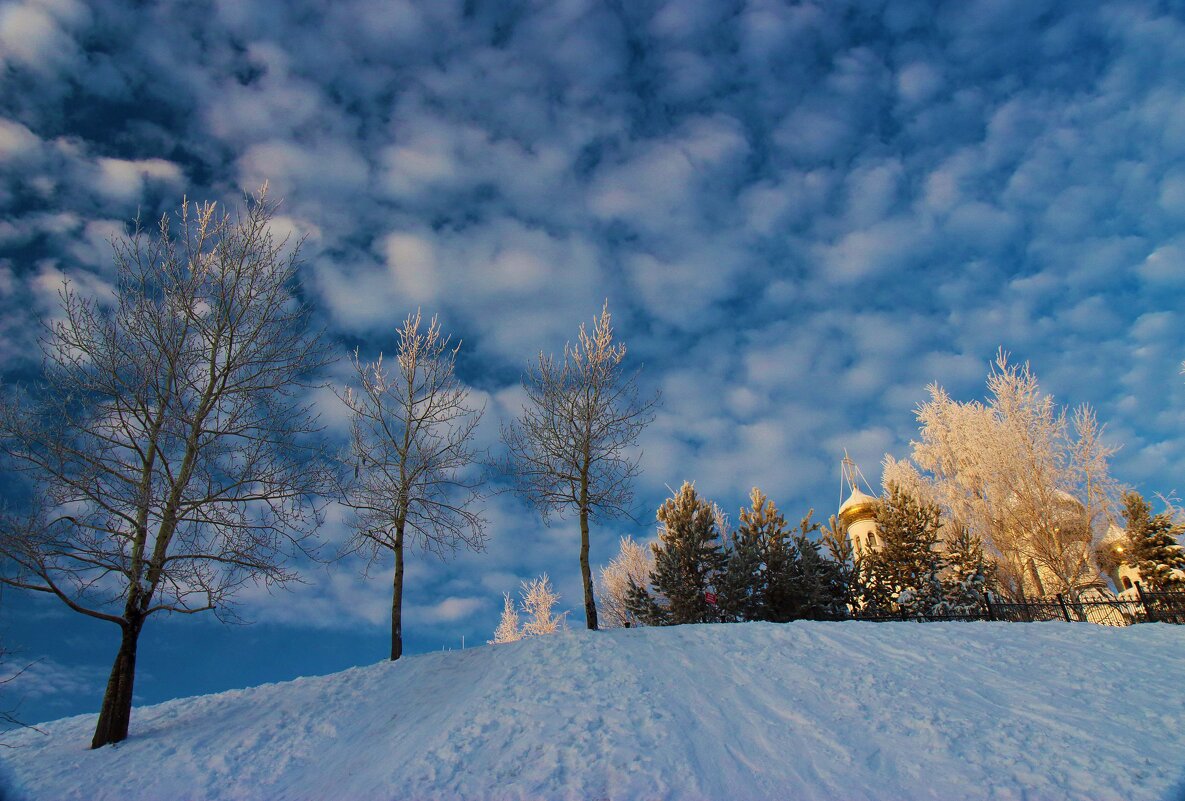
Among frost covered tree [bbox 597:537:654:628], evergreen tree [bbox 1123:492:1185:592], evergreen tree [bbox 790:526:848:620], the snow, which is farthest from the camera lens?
frost covered tree [bbox 597:537:654:628]

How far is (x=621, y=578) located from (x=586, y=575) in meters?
22.2

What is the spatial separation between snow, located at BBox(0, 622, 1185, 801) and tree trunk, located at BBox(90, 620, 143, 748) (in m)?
0.40

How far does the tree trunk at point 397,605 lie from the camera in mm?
16230

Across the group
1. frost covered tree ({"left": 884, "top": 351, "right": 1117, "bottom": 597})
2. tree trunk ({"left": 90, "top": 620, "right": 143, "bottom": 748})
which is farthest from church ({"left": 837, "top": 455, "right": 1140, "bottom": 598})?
tree trunk ({"left": 90, "top": 620, "right": 143, "bottom": 748})

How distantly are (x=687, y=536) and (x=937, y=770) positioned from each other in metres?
19.3

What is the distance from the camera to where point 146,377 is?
13047mm

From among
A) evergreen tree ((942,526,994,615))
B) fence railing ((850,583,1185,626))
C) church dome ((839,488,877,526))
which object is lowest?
fence railing ((850,583,1185,626))

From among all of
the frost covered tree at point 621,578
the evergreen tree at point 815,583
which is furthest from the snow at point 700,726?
the frost covered tree at point 621,578

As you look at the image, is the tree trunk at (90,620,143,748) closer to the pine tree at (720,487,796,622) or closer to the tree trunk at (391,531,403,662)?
the tree trunk at (391,531,403,662)

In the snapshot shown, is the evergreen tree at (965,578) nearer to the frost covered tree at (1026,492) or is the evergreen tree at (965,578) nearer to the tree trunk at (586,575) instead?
the frost covered tree at (1026,492)

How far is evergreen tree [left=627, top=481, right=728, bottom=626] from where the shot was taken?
25719mm

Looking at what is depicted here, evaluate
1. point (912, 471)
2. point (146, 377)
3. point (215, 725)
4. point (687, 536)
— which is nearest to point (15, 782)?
point (215, 725)

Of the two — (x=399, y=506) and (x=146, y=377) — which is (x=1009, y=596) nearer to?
(x=399, y=506)

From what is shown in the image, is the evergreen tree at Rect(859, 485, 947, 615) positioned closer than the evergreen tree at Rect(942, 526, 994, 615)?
No
